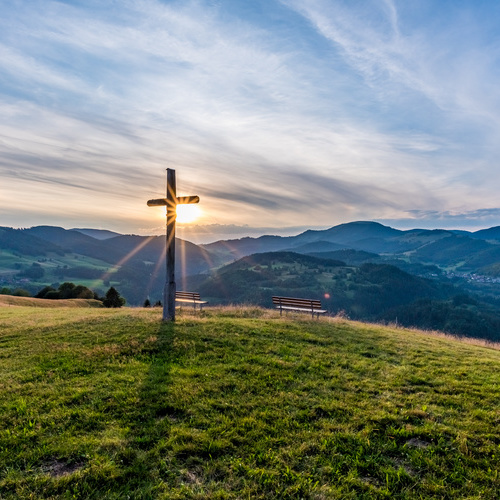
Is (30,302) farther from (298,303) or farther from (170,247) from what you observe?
(298,303)

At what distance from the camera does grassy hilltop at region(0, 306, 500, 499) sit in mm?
4047

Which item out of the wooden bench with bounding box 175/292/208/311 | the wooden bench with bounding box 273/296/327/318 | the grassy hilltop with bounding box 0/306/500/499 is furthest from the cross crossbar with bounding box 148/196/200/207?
the wooden bench with bounding box 273/296/327/318

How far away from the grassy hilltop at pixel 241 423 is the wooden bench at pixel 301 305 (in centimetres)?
707

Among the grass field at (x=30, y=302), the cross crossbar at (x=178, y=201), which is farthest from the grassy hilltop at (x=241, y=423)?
the grass field at (x=30, y=302)

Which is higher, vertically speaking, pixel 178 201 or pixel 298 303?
pixel 178 201

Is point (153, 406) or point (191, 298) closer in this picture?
point (153, 406)

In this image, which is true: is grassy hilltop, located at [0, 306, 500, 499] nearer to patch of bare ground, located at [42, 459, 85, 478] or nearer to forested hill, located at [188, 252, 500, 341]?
patch of bare ground, located at [42, 459, 85, 478]

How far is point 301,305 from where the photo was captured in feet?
58.2

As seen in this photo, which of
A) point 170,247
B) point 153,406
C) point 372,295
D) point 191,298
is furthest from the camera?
point 372,295

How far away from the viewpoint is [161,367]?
26.2ft

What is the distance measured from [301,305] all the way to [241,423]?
41.8ft

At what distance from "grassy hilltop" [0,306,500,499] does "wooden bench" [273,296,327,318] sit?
278 inches

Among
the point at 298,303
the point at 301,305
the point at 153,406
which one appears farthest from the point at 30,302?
the point at 153,406

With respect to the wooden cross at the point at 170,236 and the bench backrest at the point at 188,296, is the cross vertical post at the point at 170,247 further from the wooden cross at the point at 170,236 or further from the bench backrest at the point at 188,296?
the bench backrest at the point at 188,296
